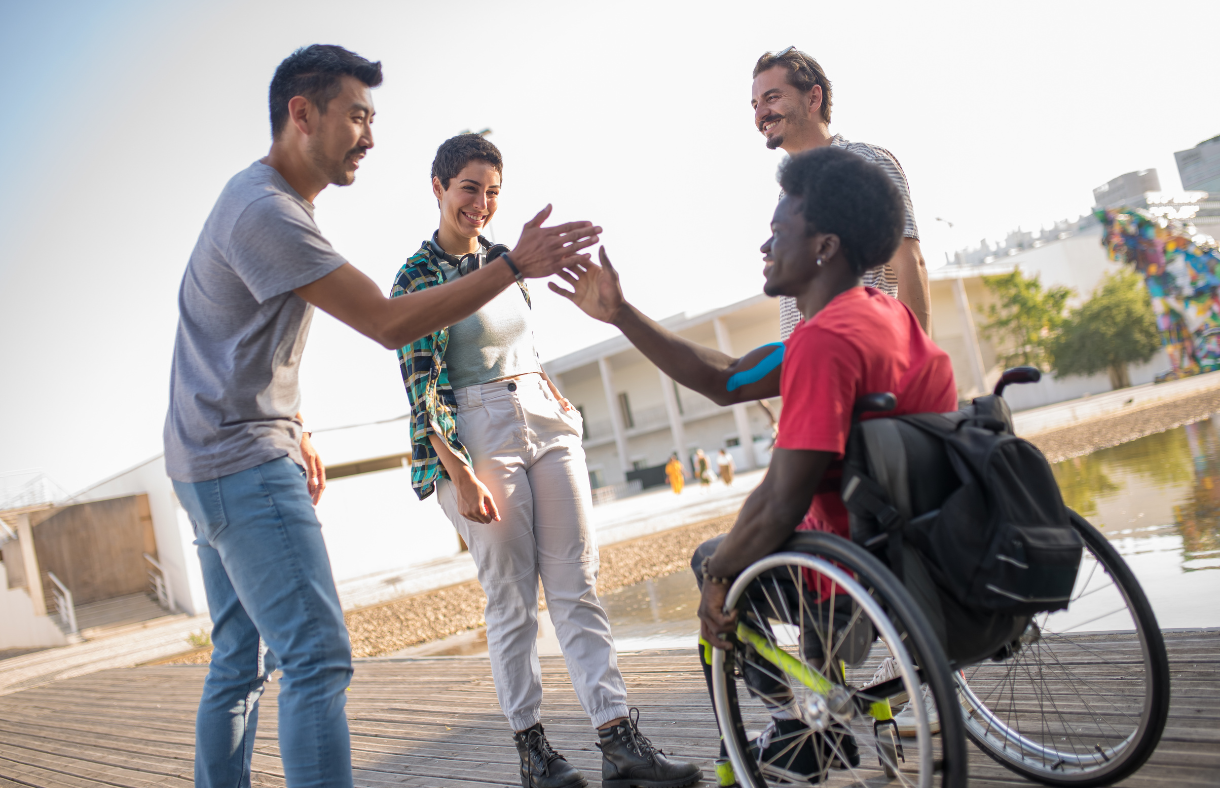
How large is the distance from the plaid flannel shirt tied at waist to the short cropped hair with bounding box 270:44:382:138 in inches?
26.0

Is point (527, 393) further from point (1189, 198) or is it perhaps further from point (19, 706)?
point (1189, 198)

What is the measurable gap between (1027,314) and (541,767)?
136ft

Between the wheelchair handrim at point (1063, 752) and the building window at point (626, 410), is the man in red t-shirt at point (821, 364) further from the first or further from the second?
the building window at point (626, 410)

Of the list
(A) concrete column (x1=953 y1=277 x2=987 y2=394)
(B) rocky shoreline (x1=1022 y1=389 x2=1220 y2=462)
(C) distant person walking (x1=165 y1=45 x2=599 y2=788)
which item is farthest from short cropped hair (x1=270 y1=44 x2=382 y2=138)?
(A) concrete column (x1=953 y1=277 x2=987 y2=394)

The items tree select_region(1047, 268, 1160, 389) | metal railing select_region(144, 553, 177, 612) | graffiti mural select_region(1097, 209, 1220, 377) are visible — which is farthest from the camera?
tree select_region(1047, 268, 1160, 389)

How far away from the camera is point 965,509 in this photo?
4.66 ft

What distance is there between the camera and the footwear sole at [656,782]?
2186mm

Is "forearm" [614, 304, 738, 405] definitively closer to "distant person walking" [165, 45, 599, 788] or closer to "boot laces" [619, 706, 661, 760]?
"distant person walking" [165, 45, 599, 788]

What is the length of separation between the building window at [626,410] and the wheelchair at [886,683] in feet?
125

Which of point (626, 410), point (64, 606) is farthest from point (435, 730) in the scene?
point (626, 410)

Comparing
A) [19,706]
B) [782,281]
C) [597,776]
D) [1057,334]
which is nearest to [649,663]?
[597,776]

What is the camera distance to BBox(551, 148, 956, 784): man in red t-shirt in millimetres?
1480

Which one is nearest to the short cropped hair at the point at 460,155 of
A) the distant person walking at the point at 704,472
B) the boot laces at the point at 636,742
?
the boot laces at the point at 636,742

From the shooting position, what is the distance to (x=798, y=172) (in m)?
1.74
